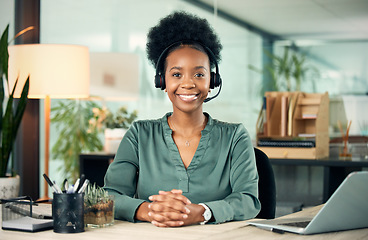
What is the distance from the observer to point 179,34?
2.05 meters

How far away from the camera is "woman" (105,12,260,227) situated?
1.92 meters

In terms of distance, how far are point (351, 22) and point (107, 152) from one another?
2256 millimetres

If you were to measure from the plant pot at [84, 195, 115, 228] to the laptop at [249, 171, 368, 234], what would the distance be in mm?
418

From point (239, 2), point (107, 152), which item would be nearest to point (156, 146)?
point (107, 152)

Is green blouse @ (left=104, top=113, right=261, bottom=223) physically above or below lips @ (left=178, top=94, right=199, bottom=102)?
below

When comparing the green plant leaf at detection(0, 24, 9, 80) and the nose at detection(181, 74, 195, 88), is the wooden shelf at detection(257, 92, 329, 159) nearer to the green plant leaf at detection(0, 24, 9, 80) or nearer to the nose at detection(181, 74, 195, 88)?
the green plant leaf at detection(0, 24, 9, 80)

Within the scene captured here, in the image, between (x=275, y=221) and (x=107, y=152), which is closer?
(x=275, y=221)

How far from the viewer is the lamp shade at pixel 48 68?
357cm

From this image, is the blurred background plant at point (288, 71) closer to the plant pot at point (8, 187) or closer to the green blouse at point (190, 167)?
the plant pot at point (8, 187)

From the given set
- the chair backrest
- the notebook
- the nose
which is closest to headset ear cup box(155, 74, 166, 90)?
the nose

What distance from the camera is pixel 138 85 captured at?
5.01 meters

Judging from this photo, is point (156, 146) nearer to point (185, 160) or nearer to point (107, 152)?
point (185, 160)

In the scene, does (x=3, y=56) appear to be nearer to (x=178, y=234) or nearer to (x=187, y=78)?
(x=187, y=78)

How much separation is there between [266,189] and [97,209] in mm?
757
